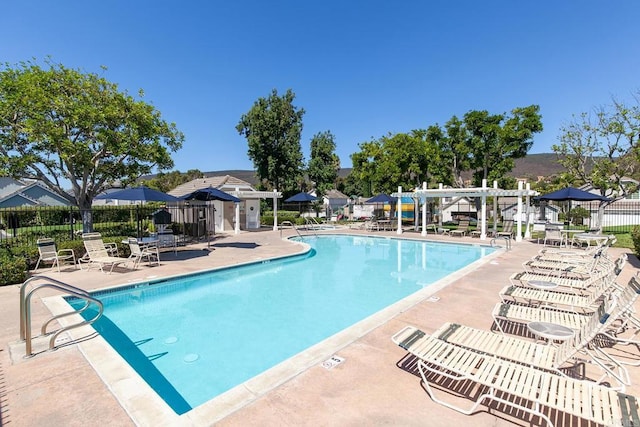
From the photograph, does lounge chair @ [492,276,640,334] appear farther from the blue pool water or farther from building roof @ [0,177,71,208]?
building roof @ [0,177,71,208]

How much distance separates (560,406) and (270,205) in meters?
33.5

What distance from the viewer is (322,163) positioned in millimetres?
40906

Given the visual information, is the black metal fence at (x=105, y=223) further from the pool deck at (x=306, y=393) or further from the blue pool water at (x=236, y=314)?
the pool deck at (x=306, y=393)

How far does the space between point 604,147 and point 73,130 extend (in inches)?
1075

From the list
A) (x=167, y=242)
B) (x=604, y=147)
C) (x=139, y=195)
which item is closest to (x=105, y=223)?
(x=167, y=242)

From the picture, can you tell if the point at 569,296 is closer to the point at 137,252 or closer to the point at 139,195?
the point at 137,252

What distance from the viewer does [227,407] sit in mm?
3123

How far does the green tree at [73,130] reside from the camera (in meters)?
11.6

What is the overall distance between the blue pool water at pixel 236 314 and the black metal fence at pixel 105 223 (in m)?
6.10

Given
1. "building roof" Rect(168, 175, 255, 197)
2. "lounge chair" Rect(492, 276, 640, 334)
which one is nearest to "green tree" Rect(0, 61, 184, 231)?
"building roof" Rect(168, 175, 255, 197)

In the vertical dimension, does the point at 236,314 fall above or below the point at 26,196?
below

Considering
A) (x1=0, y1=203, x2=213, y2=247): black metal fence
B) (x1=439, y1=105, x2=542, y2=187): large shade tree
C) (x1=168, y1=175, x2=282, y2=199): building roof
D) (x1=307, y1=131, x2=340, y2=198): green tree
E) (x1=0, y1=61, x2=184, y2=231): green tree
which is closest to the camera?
(x1=0, y1=61, x2=184, y2=231): green tree

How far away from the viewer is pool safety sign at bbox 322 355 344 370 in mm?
3957

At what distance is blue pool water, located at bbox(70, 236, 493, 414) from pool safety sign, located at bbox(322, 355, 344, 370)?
1.36m
